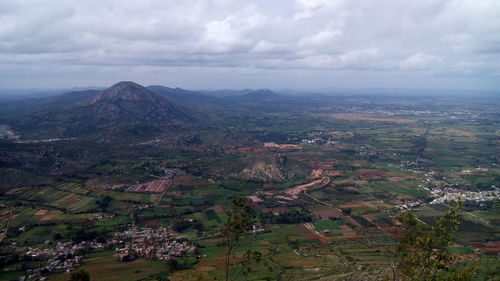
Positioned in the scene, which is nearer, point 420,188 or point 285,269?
point 285,269

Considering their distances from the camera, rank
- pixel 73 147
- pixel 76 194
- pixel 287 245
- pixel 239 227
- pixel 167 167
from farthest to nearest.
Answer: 1. pixel 73 147
2. pixel 167 167
3. pixel 76 194
4. pixel 287 245
5. pixel 239 227

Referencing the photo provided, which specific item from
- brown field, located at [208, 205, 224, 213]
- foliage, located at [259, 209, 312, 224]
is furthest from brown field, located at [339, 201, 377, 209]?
brown field, located at [208, 205, 224, 213]

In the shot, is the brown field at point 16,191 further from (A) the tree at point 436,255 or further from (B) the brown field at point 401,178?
(B) the brown field at point 401,178

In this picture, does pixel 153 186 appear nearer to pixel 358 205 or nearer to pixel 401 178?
pixel 358 205

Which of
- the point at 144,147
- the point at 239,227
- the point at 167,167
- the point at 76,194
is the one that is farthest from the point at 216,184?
the point at 239,227

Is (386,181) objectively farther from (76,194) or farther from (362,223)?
(76,194)

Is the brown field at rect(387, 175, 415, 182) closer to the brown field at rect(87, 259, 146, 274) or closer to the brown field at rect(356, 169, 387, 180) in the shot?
the brown field at rect(356, 169, 387, 180)
